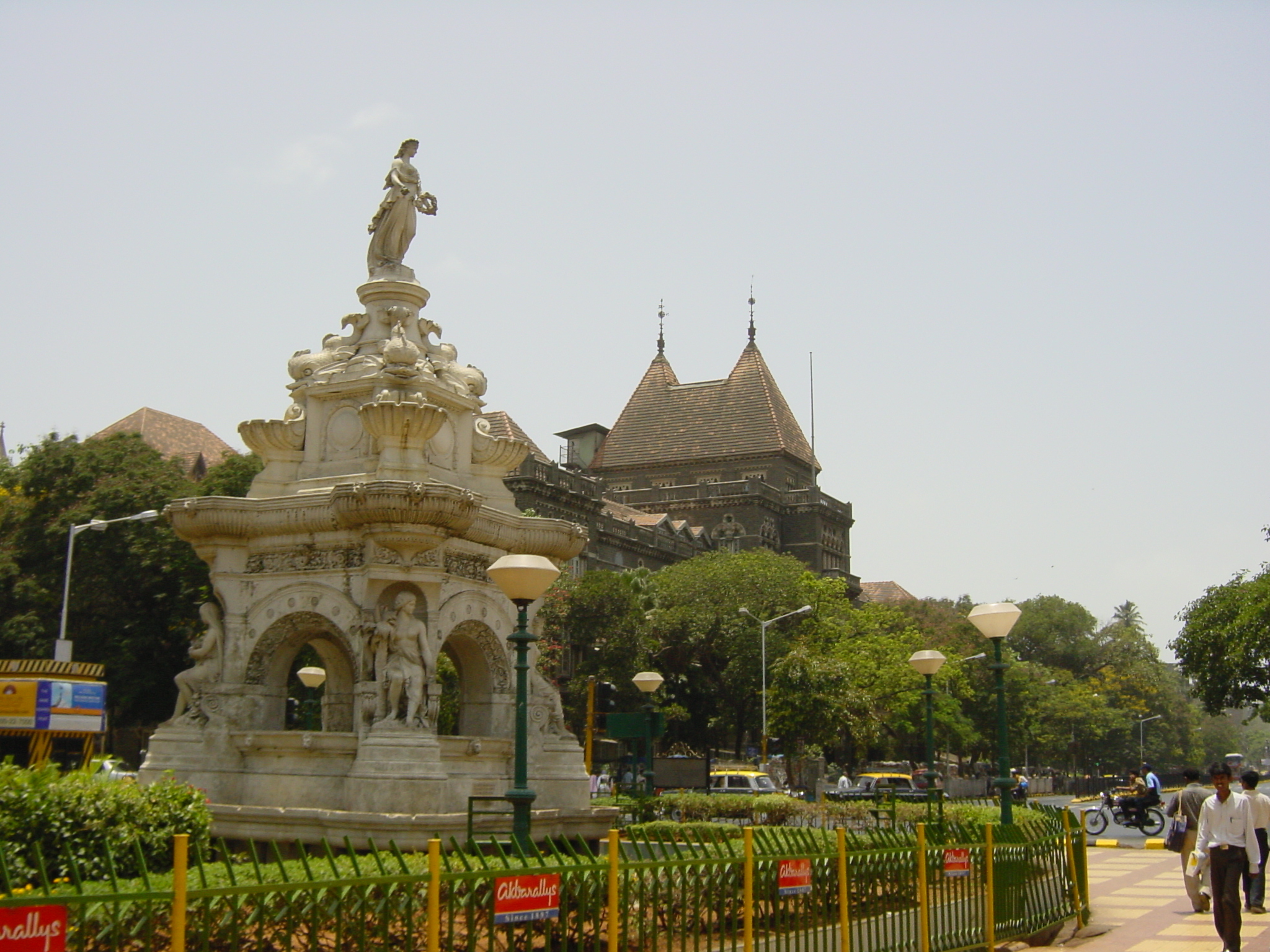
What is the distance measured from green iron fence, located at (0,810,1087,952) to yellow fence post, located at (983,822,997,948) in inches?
0.9

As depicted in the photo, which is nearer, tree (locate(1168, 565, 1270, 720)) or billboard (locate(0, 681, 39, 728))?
billboard (locate(0, 681, 39, 728))

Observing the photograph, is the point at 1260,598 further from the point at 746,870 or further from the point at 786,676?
the point at 746,870

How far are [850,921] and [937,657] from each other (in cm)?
1164

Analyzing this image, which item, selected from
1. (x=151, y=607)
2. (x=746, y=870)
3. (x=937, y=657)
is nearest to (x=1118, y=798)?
(x=937, y=657)

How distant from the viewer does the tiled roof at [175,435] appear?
6147 centimetres

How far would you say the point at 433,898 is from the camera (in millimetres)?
6363

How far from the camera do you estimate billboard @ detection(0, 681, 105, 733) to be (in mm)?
27047

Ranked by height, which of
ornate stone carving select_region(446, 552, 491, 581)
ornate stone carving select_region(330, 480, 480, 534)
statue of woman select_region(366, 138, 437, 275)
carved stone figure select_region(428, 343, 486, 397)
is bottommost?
ornate stone carving select_region(446, 552, 491, 581)

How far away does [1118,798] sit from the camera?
33469 millimetres

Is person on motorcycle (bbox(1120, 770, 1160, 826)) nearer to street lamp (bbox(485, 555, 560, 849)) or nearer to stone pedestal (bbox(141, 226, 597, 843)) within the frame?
stone pedestal (bbox(141, 226, 597, 843))

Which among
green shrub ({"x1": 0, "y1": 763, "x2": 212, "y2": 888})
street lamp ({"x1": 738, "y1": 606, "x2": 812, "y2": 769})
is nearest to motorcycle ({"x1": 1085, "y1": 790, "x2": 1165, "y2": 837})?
street lamp ({"x1": 738, "y1": 606, "x2": 812, "y2": 769})

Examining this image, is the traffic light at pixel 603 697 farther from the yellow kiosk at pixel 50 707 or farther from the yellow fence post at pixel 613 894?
the yellow fence post at pixel 613 894

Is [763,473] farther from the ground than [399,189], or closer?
farther from the ground

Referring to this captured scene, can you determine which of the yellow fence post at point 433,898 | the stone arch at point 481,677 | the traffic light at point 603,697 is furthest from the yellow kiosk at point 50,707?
the yellow fence post at point 433,898
